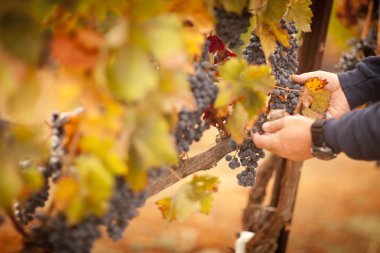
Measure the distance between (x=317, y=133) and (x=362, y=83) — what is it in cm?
45

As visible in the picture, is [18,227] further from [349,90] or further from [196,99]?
[349,90]

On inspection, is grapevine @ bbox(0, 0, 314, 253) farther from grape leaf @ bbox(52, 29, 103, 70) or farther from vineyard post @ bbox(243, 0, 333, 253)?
vineyard post @ bbox(243, 0, 333, 253)

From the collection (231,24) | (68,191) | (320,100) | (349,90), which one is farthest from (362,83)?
(68,191)

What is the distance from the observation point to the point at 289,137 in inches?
40.8

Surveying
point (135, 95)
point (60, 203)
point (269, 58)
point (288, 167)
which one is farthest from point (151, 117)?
point (288, 167)

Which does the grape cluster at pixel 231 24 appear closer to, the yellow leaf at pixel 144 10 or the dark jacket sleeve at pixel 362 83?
the yellow leaf at pixel 144 10

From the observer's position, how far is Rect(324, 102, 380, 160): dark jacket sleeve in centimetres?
96

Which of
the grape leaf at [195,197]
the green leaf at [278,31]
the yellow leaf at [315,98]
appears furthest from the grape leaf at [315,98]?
the grape leaf at [195,197]

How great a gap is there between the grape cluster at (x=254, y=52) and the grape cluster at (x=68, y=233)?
2.05ft

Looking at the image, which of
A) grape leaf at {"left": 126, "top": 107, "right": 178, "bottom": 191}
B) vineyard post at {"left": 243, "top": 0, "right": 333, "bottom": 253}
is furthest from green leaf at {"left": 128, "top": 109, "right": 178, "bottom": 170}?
vineyard post at {"left": 243, "top": 0, "right": 333, "bottom": 253}

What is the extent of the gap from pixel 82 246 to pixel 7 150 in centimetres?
23

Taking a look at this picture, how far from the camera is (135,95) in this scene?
0.65 meters

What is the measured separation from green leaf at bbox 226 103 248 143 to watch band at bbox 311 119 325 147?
0.16m

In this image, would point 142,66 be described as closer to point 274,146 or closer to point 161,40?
point 161,40
